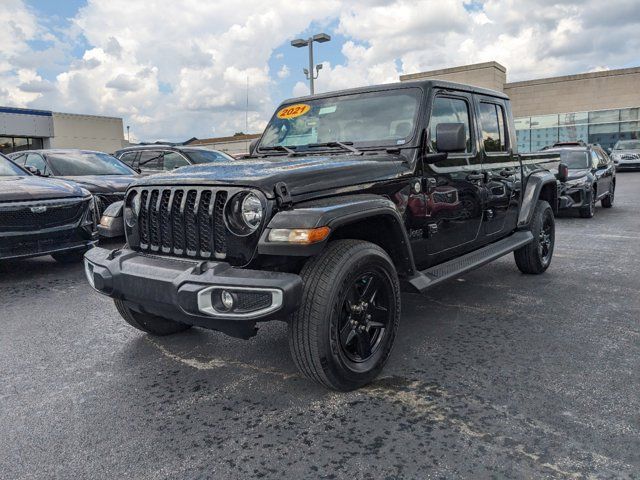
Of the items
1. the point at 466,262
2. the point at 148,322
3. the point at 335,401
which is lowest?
the point at 335,401

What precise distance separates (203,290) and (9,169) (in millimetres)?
5566

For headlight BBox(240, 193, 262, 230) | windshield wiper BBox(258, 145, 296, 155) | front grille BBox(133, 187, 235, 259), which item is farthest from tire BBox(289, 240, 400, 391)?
windshield wiper BBox(258, 145, 296, 155)

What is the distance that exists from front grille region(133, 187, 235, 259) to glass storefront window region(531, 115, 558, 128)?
3247 cm

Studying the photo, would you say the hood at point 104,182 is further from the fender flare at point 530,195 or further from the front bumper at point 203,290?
the fender flare at point 530,195

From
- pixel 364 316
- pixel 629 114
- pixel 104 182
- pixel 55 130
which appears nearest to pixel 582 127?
pixel 629 114

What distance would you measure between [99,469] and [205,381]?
94 centimetres

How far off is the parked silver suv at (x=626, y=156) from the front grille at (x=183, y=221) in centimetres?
2487

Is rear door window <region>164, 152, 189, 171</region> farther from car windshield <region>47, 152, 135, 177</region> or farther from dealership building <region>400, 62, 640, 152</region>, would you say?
dealership building <region>400, 62, 640, 152</region>

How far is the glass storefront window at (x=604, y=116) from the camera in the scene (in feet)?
97.9

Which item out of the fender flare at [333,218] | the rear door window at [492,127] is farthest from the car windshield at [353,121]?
the rear door window at [492,127]

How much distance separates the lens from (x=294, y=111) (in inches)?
178

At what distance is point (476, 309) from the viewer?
4578mm

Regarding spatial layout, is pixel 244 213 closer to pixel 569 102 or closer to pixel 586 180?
pixel 586 180

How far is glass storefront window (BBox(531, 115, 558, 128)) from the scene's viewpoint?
31.4 metres
